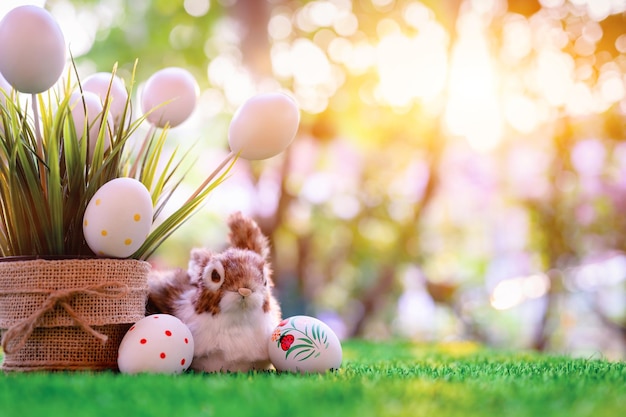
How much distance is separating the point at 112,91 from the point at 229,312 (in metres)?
0.72

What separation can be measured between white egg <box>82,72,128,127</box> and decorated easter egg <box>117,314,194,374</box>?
1.90ft

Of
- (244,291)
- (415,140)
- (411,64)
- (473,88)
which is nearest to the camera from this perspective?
(244,291)

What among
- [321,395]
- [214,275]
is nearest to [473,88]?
[214,275]

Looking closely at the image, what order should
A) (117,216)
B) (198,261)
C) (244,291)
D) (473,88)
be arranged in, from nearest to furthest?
(117,216) < (244,291) < (198,261) < (473,88)

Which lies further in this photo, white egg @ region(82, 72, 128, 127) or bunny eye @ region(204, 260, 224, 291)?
white egg @ region(82, 72, 128, 127)

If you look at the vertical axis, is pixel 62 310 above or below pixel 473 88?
below

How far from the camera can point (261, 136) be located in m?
1.69

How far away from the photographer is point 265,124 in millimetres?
1672

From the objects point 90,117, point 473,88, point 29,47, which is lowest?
point 90,117

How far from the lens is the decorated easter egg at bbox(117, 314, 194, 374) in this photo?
1505 millimetres

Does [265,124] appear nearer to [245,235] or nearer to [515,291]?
[245,235]

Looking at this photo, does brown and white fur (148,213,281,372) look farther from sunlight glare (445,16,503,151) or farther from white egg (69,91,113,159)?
sunlight glare (445,16,503,151)

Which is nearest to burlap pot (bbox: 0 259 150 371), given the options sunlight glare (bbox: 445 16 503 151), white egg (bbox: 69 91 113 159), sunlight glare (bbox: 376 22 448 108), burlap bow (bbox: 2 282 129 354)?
burlap bow (bbox: 2 282 129 354)

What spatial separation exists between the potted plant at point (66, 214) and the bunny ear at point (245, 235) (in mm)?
212
